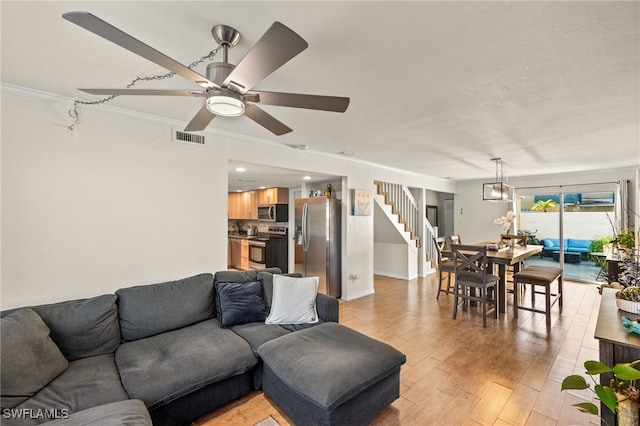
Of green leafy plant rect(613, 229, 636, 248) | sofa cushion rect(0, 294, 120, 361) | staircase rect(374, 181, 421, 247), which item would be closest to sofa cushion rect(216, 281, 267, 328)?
sofa cushion rect(0, 294, 120, 361)

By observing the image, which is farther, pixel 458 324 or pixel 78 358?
pixel 458 324

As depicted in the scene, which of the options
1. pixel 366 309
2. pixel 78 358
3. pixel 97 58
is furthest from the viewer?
pixel 366 309

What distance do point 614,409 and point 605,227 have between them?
6748 mm

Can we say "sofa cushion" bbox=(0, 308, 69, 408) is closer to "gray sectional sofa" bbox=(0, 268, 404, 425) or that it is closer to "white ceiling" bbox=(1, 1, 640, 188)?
"gray sectional sofa" bbox=(0, 268, 404, 425)

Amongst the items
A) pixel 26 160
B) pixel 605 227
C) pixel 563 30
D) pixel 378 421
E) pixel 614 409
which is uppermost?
pixel 563 30

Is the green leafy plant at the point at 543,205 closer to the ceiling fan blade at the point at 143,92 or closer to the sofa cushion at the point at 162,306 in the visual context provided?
the sofa cushion at the point at 162,306

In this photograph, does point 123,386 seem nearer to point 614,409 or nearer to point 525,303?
point 614,409

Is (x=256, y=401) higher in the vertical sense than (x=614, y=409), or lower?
lower

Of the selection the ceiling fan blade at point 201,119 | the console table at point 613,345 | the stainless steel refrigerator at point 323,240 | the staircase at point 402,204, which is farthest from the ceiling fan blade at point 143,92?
the staircase at point 402,204

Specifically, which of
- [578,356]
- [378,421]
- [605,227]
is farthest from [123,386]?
[605,227]

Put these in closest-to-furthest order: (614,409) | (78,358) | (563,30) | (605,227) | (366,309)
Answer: (614,409) → (563,30) → (78,358) → (366,309) → (605,227)

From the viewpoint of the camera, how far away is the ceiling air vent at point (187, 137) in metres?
2.97

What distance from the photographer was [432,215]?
8914 millimetres

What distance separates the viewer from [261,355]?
7.06 feet
